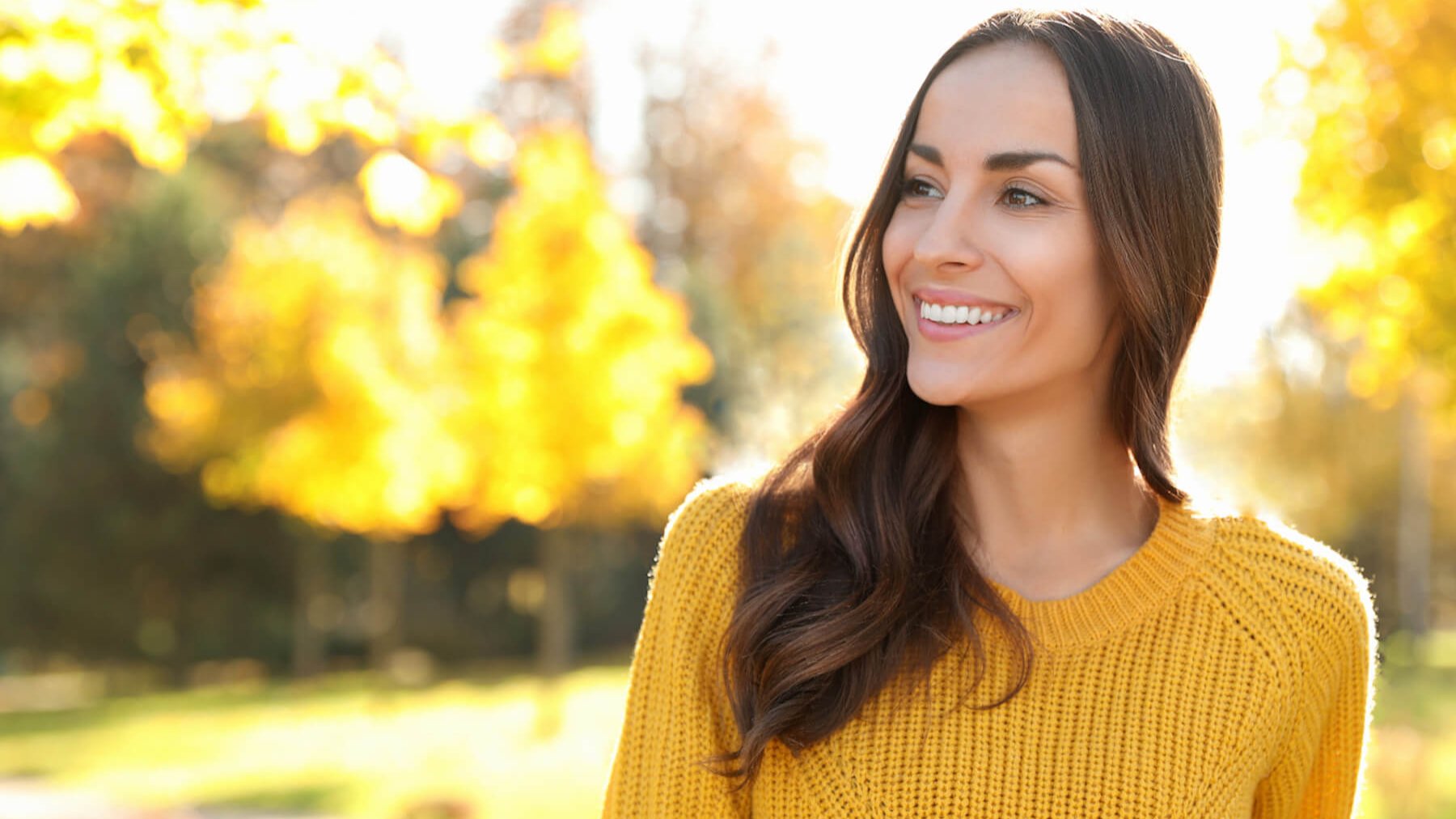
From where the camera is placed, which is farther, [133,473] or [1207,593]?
[133,473]

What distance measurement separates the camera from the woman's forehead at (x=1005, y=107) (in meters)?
2.10

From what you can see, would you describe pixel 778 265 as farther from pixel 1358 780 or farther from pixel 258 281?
pixel 1358 780

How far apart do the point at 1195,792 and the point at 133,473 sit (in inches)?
816

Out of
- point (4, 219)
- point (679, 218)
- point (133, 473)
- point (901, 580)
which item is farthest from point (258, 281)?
point (901, 580)

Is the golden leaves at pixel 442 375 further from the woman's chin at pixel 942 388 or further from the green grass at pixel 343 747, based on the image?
the woman's chin at pixel 942 388

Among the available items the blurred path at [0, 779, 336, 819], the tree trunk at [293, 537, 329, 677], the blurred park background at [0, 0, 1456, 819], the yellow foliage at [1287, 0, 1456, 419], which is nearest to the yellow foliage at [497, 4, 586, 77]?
the blurred park background at [0, 0, 1456, 819]

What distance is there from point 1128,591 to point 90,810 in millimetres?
9667

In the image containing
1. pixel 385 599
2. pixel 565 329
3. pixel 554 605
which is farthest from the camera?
pixel 385 599

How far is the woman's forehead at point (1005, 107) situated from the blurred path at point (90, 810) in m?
9.09

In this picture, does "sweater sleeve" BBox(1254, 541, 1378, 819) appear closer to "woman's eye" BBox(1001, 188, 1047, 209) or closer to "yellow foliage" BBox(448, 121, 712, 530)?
"woman's eye" BBox(1001, 188, 1047, 209)

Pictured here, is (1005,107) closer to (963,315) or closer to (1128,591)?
(963,315)

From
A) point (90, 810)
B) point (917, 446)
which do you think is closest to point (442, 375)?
point (90, 810)

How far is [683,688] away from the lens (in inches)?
83.5

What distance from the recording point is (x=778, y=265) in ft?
88.7
